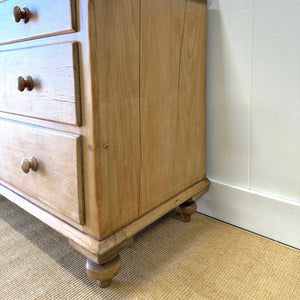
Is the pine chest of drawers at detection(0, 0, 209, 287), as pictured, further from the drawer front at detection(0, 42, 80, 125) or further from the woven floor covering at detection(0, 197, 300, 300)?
the woven floor covering at detection(0, 197, 300, 300)

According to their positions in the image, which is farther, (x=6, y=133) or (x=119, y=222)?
(x=6, y=133)

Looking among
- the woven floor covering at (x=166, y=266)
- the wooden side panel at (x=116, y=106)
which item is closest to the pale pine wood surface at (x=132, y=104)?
the wooden side panel at (x=116, y=106)

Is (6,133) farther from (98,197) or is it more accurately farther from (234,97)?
(234,97)

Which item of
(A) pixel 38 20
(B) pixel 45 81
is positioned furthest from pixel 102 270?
(A) pixel 38 20

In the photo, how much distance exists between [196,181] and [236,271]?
31cm

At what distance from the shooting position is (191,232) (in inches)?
37.4

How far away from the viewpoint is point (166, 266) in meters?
0.79

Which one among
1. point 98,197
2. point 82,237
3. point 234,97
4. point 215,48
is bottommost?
point 82,237

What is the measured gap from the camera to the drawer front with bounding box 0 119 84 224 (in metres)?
0.66

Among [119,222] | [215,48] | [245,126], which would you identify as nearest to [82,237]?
[119,222]

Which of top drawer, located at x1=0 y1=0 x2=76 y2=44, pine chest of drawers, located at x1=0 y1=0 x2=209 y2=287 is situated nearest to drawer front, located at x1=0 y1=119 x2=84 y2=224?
pine chest of drawers, located at x1=0 y1=0 x2=209 y2=287

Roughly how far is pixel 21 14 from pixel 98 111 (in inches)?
12.3

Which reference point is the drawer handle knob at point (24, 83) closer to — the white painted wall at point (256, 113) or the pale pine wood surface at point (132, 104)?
the pale pine wood surface at point (132, 104)

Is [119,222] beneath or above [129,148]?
beneath
